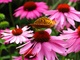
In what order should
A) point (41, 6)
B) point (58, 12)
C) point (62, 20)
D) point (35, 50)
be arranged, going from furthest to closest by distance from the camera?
point (41, 6) → point (58, 12) → point (62, 20) → point (35, 50)

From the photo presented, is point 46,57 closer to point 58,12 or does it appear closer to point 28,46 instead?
point 28,46

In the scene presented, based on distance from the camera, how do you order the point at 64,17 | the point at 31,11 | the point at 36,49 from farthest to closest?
the point at 31,11
the point at 64,17
the point at 36,49

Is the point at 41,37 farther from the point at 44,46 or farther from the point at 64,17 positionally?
the point at 64,17

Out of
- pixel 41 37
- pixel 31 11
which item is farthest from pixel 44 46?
pixel 31 11

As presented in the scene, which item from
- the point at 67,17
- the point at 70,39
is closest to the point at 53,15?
the point at 67,17

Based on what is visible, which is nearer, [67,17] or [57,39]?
[57,39]

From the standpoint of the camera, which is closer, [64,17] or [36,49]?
[36,49]

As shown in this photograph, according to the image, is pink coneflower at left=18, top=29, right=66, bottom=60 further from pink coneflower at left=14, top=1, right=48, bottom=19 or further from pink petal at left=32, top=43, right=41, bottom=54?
pink coneflower at left=14, top=1, right=48, bottom=19
